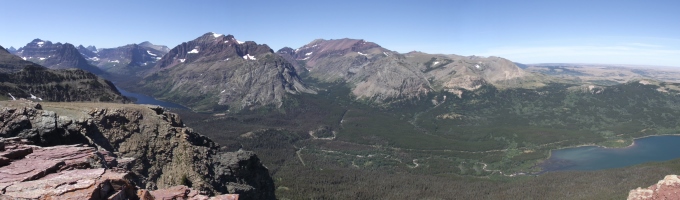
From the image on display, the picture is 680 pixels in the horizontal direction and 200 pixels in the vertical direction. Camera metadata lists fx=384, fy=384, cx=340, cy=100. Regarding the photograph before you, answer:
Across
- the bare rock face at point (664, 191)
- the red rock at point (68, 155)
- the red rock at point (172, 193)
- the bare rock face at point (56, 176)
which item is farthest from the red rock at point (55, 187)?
the bare rock face at point (664, 191)

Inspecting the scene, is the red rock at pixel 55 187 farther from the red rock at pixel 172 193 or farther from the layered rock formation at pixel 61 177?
the red rock at pixel 172 193

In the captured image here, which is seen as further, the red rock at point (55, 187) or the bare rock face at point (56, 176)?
the bare rock face at point (56, 176)

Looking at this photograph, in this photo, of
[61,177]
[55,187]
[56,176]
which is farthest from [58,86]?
[55,187]

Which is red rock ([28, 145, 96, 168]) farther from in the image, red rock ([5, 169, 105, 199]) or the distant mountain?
the distant mountain

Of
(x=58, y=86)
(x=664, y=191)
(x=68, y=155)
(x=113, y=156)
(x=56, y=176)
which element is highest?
(x=58, y=86)

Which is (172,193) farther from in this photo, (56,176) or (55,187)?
(55,187)

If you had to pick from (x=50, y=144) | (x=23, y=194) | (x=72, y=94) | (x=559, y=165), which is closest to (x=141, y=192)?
(x=23, y=194)
